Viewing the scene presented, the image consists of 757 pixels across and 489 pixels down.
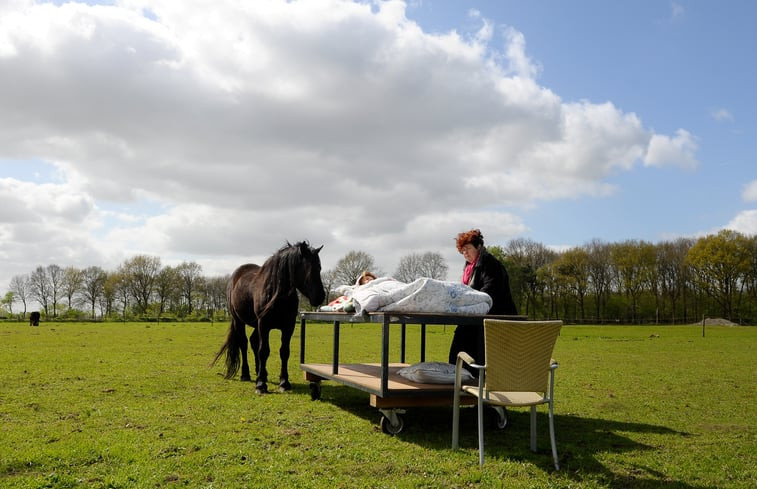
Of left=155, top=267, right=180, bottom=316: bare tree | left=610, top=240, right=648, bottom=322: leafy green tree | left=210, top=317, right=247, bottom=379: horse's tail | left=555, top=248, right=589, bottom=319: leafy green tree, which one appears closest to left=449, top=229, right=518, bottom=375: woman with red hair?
left=210, top=317, right=247, bottom=379: horse's tail

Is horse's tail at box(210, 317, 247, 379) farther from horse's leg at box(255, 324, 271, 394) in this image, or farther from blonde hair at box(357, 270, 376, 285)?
blonde hair at box(357, 270, 376, 285)

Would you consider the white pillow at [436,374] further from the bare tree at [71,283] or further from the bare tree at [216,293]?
the bare tree at [71,283]

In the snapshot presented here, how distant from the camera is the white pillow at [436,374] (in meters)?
6.55

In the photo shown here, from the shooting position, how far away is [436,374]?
6598 mm

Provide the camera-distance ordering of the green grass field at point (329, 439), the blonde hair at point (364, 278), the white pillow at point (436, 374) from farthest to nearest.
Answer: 1. the blonde hair at point (364, 278)
2. the white pillow at point (436, 374)
3. the green grass field at point (329, 439)

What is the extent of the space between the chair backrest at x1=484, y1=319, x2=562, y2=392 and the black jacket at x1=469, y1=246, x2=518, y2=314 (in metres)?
1.72

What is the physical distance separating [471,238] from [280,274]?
11.7 feet

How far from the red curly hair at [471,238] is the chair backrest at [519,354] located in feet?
7.08

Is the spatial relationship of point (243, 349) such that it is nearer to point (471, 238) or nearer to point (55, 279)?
point (471, 238)

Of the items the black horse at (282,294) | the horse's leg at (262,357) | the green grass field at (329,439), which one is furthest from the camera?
the horse's leg at (262,357)

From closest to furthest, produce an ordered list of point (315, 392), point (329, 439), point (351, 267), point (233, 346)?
point (329, 439) → point (315, 392) → point (233, 346) → point (351, 267)

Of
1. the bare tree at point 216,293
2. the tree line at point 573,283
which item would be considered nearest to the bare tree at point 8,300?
the tree line at point 573,283

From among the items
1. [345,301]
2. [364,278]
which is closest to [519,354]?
[345,301]

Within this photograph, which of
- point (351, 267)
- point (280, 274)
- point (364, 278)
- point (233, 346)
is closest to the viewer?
point (364, 278)
